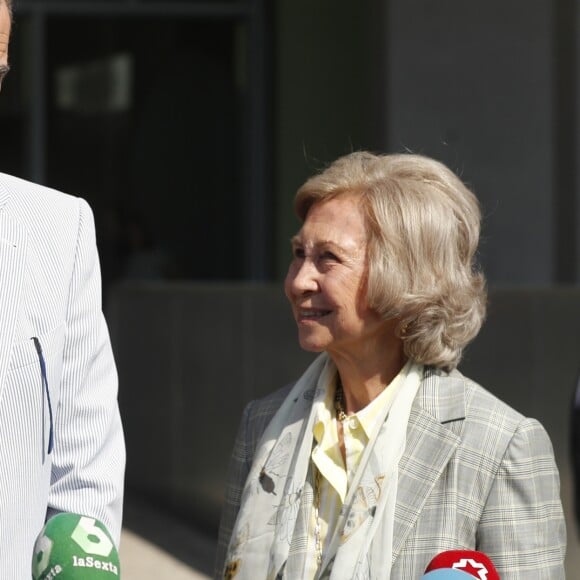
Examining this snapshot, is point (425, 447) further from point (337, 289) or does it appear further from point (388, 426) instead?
point (337, 289)

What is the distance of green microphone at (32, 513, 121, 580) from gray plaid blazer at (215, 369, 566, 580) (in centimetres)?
104

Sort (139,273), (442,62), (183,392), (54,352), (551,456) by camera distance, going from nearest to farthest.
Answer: (54,352) < (551,456) < (183,392) < (442,62) < (139,273)

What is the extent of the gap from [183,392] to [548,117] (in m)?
4.74

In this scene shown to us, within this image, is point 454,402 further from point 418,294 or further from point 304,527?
point 304,527

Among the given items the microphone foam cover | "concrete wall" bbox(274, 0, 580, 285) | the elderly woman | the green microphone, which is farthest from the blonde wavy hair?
"concrete wall" bbox(274, 0, 580, 285)

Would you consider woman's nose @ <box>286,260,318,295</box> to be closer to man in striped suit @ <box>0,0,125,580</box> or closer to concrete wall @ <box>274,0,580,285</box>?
man in striped suit @ <box>0,0,125,580</box>

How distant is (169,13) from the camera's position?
13906 millimetres

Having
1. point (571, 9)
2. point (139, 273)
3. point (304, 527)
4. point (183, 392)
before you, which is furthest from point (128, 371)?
point (304, 527)

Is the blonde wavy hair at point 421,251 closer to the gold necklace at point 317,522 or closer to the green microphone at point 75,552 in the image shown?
the gold necklace at point 317,522

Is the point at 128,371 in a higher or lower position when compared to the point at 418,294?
lower

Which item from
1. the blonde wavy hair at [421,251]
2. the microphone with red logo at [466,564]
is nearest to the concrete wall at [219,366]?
the blonde wavy hair at [421,251]

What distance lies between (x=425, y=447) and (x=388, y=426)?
9 centimetres

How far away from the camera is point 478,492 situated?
2719 millimetres

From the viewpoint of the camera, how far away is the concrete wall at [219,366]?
553 centimetres
